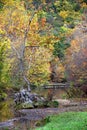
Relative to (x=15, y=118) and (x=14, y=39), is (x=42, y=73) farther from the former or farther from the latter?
(x=15, y=118)

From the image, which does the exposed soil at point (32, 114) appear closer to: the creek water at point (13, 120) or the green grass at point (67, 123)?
the creek water at point (13, 120)

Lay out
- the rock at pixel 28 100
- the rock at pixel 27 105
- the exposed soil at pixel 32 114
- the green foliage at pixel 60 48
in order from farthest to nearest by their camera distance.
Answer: the green foliage at pixel 60 48 → the rock at pixel 28 100 → the rock at pixel 27 105 → the exposed soil at pixel 32 114

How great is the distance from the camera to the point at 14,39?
130 ft

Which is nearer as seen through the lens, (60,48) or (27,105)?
(27,105)

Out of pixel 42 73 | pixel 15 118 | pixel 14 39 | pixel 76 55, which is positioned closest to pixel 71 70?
pixel 76 55

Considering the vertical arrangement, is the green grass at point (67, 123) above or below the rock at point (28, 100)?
above

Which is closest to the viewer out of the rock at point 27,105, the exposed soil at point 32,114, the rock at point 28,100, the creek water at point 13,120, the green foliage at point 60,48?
the creek water at point 13,120

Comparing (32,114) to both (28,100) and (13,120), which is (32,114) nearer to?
(13,120)

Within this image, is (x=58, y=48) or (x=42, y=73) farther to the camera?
(x=58, y=48)

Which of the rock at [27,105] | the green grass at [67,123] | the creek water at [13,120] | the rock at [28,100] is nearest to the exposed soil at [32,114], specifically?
the creek water at [13,120]

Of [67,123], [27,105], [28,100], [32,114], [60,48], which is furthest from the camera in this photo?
[60,48]

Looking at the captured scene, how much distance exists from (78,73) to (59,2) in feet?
103

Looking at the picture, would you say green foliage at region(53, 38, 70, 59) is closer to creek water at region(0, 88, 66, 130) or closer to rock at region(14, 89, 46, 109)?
rock at region(14, 89, 46, 109)

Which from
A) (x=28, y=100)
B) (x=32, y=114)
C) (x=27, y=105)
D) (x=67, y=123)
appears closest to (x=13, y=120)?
(x=32, y=114)
